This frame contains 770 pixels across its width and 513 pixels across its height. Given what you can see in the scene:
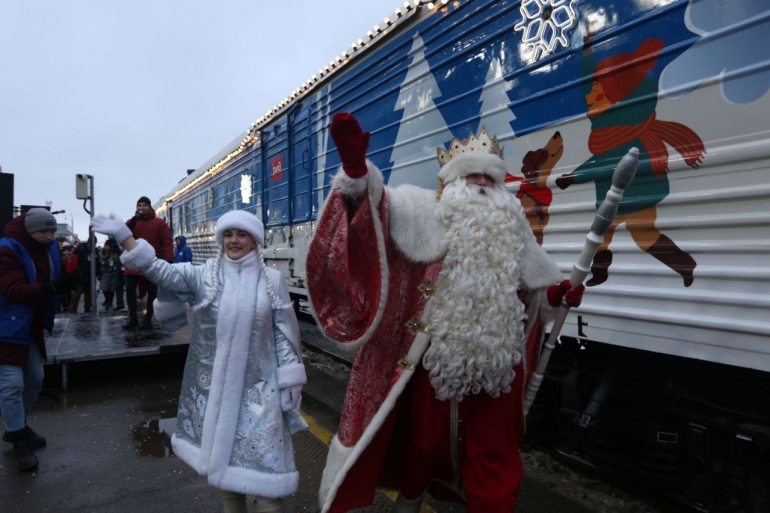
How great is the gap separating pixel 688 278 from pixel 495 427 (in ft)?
3.83

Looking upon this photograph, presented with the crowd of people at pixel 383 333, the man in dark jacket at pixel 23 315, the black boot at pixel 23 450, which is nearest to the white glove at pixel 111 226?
the crowd of people at pixel 383 333

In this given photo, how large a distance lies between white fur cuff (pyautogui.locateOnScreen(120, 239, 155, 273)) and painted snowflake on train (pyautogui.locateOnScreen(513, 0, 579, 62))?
7.94ft

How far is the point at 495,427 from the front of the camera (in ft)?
6.68

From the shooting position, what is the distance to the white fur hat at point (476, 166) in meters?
2.20

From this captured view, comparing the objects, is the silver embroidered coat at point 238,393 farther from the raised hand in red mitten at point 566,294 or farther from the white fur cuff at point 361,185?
the raised hand in red mitten at point 566,294

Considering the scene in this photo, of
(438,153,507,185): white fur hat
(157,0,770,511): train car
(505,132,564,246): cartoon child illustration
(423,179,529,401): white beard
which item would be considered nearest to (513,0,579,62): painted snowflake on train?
(157,0,770,511): train car

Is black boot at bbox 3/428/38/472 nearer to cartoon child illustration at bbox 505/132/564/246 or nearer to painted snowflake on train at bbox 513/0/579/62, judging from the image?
cartoon child illustration at bbox 505/132/564/246

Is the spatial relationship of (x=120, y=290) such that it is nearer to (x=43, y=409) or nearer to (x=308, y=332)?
(x=308, y=332)

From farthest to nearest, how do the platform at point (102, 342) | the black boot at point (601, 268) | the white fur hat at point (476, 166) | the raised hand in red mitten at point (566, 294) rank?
the platform at point (102, 342)
the black boot at point (601, 268)
the white fur hat at point (476, 166)
the raised hand in red mitten at point (566, 294)

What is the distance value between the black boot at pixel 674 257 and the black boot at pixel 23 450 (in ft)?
12.4

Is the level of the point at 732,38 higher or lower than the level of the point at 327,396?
higher

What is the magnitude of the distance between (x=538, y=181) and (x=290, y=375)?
6.20 ft

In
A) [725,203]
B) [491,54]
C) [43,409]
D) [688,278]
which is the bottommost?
[43,409]

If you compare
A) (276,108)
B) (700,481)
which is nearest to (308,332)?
(276,108)
